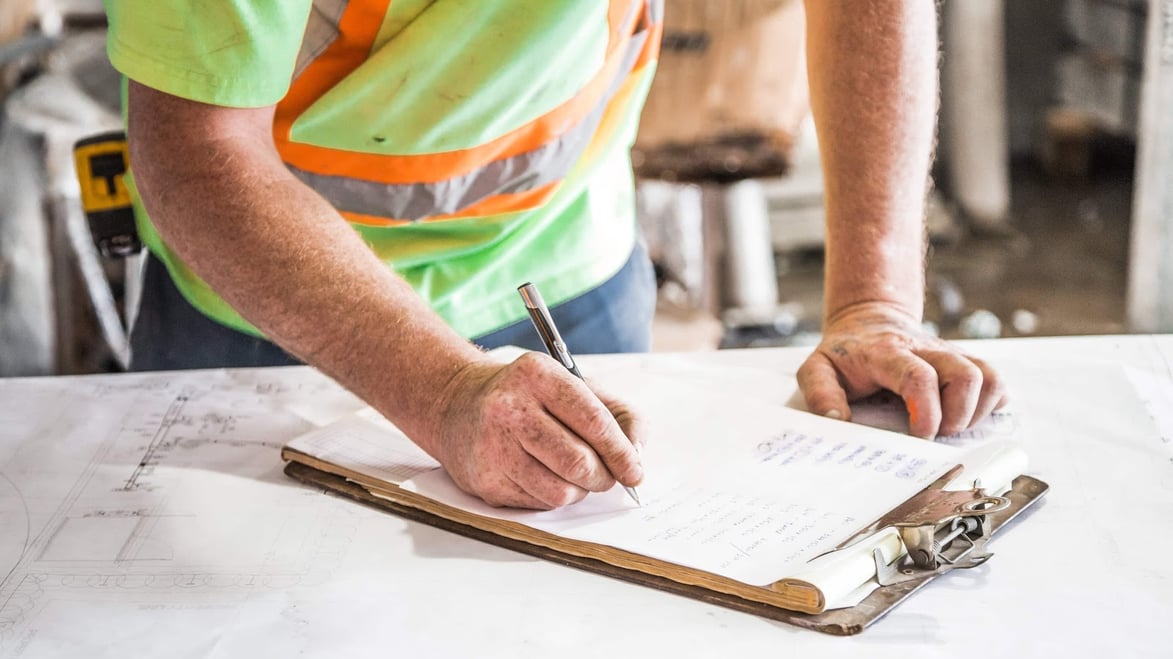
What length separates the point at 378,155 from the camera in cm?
112

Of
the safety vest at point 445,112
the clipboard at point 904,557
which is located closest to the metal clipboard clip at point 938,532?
the clipboard at point 904,557

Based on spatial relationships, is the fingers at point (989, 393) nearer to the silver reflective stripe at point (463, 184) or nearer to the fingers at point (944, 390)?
the fingers at point (944, 390)

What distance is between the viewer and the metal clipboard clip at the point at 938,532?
2.50 ft

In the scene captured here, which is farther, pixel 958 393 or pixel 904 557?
pixel 958 393

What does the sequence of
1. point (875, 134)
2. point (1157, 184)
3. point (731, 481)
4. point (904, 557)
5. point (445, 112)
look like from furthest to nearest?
point (1157, 184) → point (875, 134) → point (445, 112) → point (731, 481) → point (904, 557)

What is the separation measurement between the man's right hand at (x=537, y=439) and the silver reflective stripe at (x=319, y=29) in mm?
364

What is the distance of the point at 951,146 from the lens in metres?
4.40

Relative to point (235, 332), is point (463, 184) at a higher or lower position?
higher

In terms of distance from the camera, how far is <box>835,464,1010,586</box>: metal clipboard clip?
0.76 metres

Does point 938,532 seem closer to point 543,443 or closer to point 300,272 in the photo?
point 543,443

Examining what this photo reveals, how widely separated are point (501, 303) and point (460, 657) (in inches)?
25.3

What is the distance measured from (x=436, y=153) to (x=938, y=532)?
59cm

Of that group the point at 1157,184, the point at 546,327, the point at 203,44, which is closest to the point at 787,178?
the point at 1157,184

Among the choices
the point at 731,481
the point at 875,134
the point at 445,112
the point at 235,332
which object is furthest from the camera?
the point at 235,332
